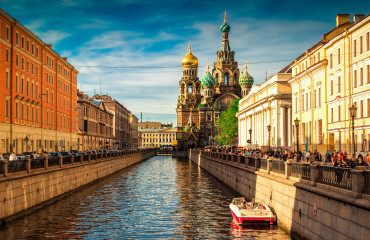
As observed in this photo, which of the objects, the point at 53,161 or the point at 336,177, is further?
the point at 53,161

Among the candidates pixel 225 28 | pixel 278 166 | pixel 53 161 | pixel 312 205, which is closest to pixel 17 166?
pixel 53 161

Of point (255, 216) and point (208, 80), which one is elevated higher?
point (208, 80)

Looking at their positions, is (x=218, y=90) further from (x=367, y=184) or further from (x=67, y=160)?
(x=367, y=184)

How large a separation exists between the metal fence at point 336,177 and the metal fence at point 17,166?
1547cm

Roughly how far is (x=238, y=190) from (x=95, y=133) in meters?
73.4

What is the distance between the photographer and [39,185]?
30.3 metres

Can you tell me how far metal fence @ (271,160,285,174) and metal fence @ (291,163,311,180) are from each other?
189cm

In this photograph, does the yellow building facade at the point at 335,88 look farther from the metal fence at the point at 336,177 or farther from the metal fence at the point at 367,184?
the metal fence at the point at 367,184

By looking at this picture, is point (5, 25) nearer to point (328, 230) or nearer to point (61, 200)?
point (61, 200)

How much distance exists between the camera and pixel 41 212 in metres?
28.7

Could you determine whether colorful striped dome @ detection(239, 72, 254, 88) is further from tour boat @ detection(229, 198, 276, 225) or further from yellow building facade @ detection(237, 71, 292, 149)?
tour boat @ detection(229, 198, 276, 225)

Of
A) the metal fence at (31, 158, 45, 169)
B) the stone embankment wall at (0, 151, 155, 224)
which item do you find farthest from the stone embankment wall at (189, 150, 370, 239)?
the metal fence at (31, 158, 45, 169)

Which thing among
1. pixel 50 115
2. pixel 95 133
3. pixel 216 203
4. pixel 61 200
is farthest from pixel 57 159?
pixel 95 133

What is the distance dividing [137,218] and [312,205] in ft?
37.7
